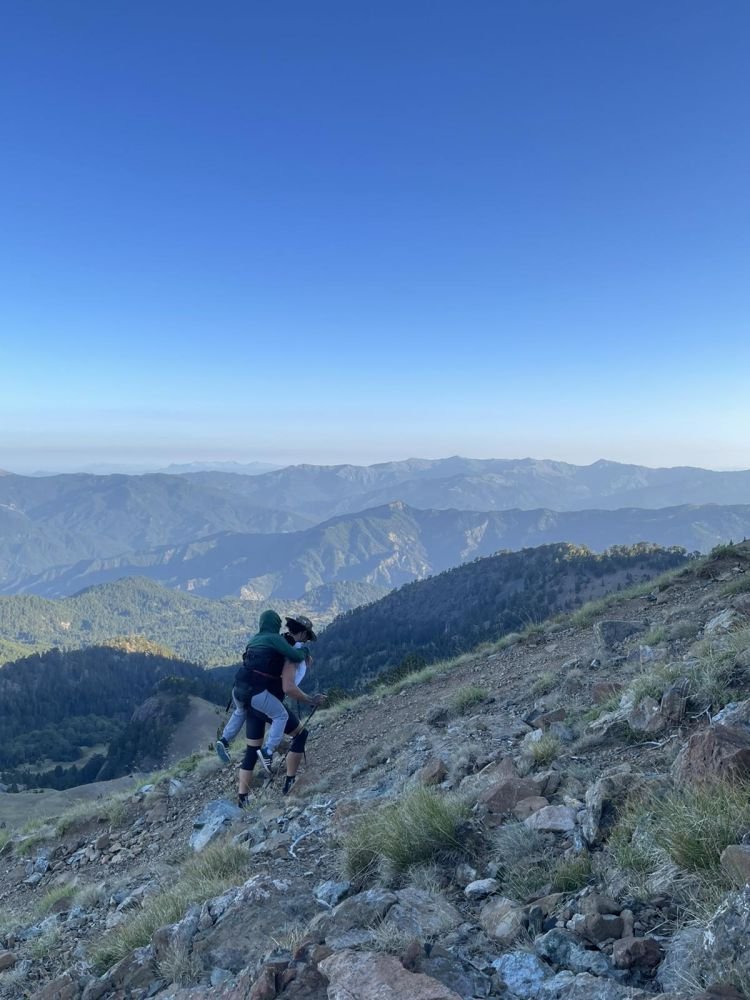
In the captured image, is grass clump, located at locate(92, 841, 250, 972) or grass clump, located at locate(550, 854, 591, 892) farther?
grass clump, located at locate(92, 841, 250, 972)

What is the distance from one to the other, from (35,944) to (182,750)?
267 ft

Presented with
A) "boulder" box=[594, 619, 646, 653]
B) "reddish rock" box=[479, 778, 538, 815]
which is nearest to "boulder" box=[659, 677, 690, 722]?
"reddish rock" box=[479, 778, 538, 815]

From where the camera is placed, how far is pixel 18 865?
11234 millimetres

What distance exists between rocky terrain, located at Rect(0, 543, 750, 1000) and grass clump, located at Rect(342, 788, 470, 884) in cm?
2

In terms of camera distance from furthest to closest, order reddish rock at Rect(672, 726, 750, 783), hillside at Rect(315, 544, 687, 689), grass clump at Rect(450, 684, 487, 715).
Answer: hillside at Rect(315, 544, 687, 689) < grass clump at Rect(450, 684, 487, 715) < reddish rock at Rect(672, 726, 750, 783)

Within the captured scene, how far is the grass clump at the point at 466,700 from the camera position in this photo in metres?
11.1

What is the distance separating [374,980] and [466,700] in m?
8.43

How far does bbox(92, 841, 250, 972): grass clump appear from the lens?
487 centimetres

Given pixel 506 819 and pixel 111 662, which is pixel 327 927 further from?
pixel 111 662

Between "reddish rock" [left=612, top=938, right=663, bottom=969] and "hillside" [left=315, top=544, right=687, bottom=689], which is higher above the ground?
"reddish rock" [left=612, top=938, right=663, bottom=969]

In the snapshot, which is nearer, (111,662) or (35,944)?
(35,944)

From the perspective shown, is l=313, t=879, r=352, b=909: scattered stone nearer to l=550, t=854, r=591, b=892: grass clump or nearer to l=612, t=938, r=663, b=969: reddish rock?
l=550, t=854, r=591, b=892: grass clump

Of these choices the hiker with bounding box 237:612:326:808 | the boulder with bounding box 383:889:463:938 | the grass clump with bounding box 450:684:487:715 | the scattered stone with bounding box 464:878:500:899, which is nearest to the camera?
the boulder with bounding box 383:889:463:938

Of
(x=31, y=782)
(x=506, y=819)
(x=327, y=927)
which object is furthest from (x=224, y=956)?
(x=31, y=782)
